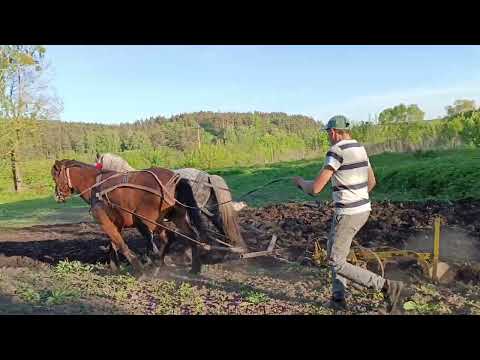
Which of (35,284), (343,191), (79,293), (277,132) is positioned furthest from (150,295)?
(277,132)

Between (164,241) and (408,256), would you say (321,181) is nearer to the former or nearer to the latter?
(408,256)

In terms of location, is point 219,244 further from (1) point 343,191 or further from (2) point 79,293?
(1) point 343,191

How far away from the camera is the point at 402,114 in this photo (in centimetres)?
1379

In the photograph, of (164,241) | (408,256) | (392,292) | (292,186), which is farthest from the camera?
(292,186)

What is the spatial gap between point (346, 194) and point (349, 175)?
173 mm

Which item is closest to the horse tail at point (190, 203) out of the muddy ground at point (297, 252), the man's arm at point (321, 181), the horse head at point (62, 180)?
the muddy ground at point (297, 252)

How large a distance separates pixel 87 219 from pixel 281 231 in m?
6.00

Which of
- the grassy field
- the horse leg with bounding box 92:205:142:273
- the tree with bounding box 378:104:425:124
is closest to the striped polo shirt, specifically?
the horse leg with bounding box 92:205:142:273

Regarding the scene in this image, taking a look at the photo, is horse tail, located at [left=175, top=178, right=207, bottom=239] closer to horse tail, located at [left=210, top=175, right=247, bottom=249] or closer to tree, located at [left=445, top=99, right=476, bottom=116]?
horse tail, located at [left=210, top=175, right=247, bottom=249]

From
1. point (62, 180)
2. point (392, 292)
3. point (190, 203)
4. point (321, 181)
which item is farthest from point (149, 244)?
point (392, 292)

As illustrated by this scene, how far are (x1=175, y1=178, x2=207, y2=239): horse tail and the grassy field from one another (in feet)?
15.5

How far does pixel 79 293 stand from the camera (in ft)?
16.3

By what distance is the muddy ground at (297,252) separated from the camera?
458cm

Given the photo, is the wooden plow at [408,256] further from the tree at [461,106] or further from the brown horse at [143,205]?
the tree at [461,106]
